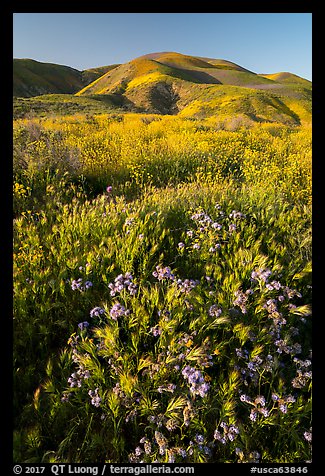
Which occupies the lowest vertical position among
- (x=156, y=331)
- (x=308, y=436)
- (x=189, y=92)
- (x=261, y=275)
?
(x=308, y=436)

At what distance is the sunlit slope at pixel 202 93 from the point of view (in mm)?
39656

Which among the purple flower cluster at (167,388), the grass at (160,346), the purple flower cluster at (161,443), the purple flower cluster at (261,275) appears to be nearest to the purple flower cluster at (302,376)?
the grass at (160,346)

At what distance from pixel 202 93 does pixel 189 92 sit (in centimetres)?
428

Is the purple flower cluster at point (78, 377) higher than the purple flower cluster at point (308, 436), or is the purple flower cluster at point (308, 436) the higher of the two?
the purple flower cluster at point (78, 377)

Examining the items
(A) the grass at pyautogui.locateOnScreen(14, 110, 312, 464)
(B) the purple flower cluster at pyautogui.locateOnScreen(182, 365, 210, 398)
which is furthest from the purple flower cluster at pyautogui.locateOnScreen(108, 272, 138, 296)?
(B) the purple flower cluster at pyautogui.locateOnScreen(182, 365, 210, 398)

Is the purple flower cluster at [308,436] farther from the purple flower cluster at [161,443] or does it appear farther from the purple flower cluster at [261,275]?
the purple flower cluster at [261,275]

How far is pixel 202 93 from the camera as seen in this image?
56.6m

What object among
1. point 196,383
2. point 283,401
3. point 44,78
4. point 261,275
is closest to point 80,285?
point 196,383

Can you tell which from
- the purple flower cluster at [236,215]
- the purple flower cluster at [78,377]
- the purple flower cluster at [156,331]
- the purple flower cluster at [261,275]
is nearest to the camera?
the purple flower cluster at [78,377]

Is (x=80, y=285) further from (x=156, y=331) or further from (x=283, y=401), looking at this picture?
(x=283, y=401)

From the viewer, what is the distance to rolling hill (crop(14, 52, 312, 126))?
40031mm

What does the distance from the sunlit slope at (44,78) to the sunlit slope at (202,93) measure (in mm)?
11991
